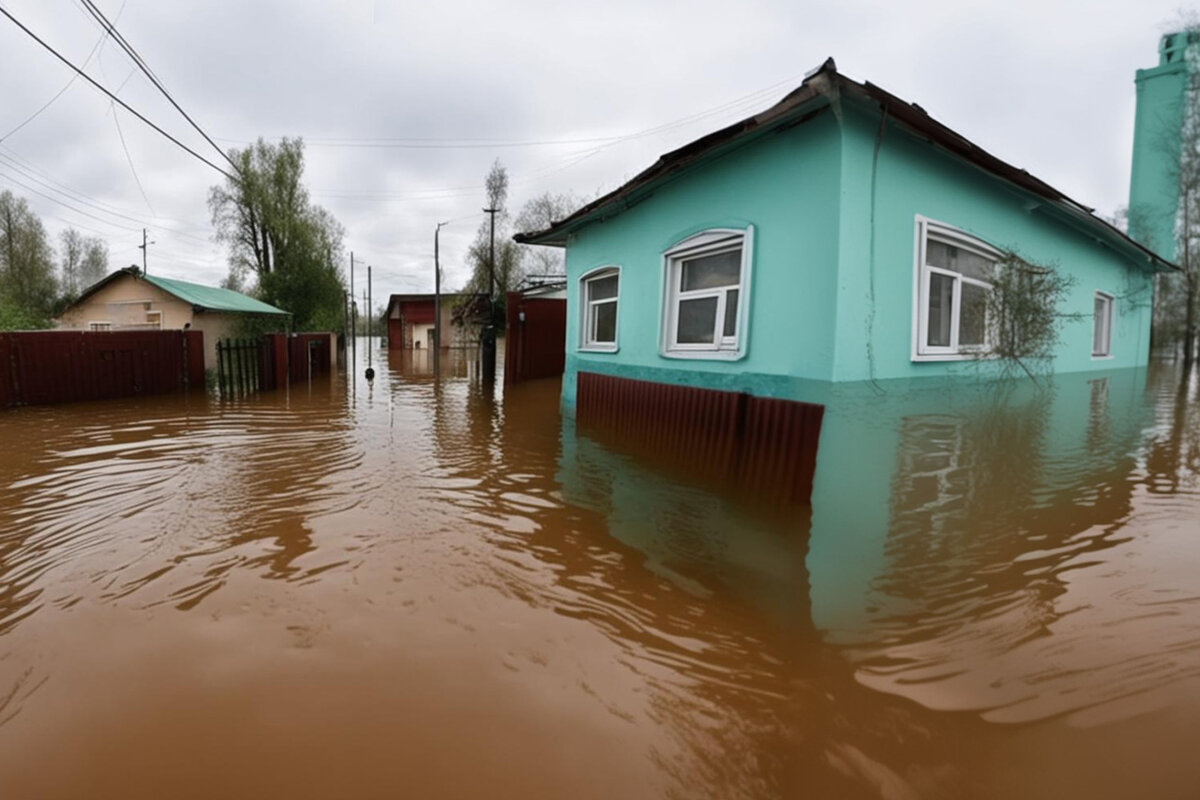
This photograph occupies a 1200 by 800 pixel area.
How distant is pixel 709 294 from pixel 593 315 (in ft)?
11.1

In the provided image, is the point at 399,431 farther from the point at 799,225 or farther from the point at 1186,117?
the point at 1186,117

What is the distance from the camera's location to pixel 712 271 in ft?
19.4

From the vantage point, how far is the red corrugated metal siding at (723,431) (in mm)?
4148

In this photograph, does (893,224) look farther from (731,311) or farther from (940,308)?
(731,311)

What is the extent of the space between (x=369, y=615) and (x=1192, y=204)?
23.3 metres

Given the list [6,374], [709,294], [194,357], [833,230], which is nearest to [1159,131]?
[709,294]

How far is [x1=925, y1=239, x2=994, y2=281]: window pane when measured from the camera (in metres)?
4.91

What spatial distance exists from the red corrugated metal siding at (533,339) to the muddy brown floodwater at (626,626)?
8.33 meters

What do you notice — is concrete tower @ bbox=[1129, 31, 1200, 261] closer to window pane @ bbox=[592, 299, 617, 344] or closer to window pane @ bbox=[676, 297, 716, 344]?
window pane @ bbox=[592, 299, 617, 344]

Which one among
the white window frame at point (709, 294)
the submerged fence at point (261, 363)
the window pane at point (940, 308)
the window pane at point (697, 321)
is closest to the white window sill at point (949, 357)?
the window pane at point (940, 308)

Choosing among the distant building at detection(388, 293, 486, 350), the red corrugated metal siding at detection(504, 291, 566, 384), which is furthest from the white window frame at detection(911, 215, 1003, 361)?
the distant building at detection(388, 293, 486, 350)

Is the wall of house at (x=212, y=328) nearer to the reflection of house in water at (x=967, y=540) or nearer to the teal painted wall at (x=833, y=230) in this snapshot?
the teal painted wall at (x=833, y=230)

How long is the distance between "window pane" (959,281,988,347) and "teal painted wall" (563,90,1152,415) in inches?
11.1

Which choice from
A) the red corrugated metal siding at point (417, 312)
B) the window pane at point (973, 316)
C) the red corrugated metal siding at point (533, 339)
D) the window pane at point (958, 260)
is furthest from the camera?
the red corrugated metal siding at point (417, 312)
